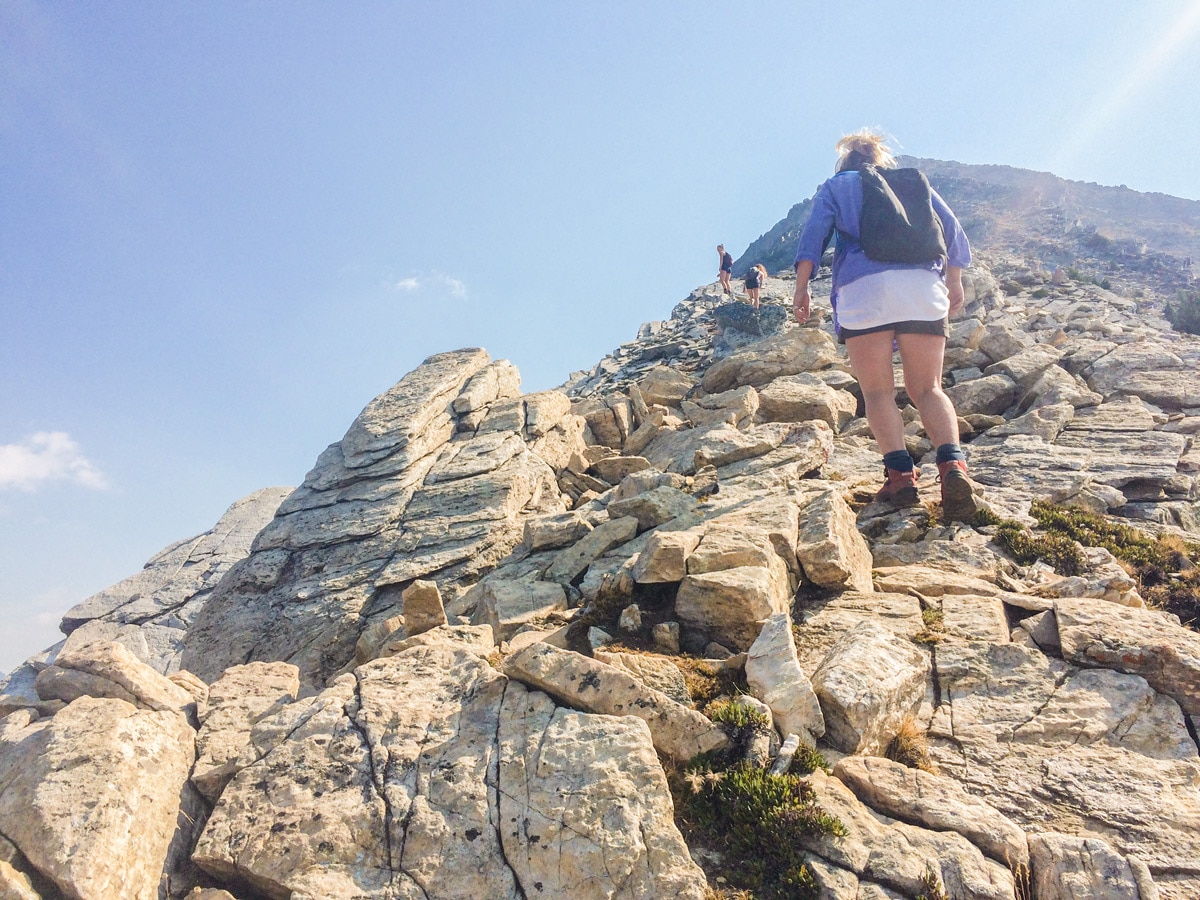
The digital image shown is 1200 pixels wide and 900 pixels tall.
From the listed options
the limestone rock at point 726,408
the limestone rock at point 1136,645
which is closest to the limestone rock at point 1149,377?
the limestone rock at point 726,408

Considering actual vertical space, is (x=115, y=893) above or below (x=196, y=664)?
above

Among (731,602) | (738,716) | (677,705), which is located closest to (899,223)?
(731,602)

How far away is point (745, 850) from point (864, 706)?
1.30m

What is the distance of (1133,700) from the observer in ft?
16.0

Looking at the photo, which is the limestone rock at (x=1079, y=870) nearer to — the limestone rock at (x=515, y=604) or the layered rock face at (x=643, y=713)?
the layered rock face at (x=643, y=713)

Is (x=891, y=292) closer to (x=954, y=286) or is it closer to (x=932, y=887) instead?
(x=954, y=286)

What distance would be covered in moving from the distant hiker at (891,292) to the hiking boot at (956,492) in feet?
0.04

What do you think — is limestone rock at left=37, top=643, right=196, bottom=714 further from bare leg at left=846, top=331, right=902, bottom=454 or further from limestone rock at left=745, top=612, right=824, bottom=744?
bare leg at left=846, top=331, right=902, bottom=454

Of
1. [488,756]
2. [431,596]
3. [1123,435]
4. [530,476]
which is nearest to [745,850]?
[488,756]

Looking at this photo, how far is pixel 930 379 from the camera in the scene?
811cm

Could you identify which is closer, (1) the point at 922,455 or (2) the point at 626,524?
(2) the point at 626,524

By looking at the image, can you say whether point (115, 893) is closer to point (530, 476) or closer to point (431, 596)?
point (431, 596)

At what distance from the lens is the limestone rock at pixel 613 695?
447 centimetres

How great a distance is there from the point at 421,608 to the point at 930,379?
6.36m
